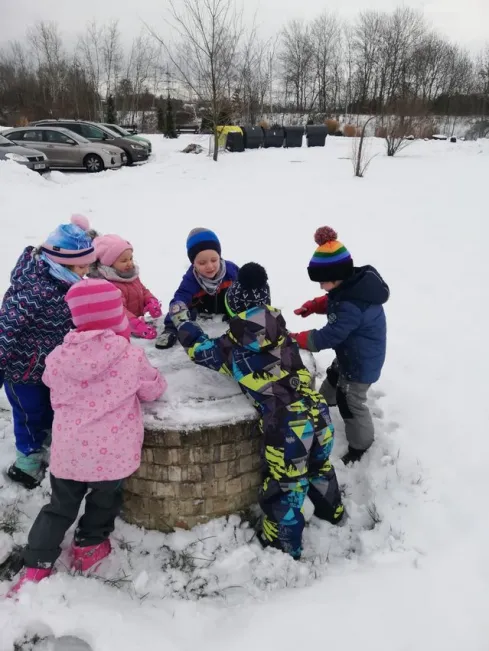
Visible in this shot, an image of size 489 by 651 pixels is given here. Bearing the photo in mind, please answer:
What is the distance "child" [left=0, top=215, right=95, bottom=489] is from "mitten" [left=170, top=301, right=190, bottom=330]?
0.58m

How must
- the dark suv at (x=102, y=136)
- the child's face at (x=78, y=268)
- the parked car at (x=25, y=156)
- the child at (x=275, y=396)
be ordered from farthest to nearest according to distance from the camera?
the dark suv at (x=102, y=136), the parked car at (x=25, y=156), the child's face at (x=78, y=268), the child at (x=275, y=396)

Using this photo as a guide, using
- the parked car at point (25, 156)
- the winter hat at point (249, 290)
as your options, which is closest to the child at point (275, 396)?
the winter hat at point (249, 290)

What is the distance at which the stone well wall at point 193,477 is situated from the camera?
2371 millimetres

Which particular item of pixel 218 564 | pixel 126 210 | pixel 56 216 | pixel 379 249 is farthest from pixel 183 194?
pixel 218 564

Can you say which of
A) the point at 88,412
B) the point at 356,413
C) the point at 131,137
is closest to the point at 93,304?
the point at 88,412

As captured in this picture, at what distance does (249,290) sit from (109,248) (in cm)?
123

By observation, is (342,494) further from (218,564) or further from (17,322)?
(17,322)

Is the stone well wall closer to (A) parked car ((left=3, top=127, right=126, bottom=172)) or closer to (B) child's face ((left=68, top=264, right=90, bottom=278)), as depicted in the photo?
(B) child's face ((left=68, top=264, right=90, bottom=278))

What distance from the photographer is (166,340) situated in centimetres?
301

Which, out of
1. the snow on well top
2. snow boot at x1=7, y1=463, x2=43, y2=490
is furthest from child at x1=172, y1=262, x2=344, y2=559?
snow boot at x1=7, y1=463, x2=43, y2=490

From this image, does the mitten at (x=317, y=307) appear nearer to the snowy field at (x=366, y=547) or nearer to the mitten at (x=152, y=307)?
the snowy field at (x=366, y=547)

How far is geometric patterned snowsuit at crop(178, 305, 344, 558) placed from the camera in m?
2.30

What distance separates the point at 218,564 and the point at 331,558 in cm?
57

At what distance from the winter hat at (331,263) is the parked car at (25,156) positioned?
1183cm
